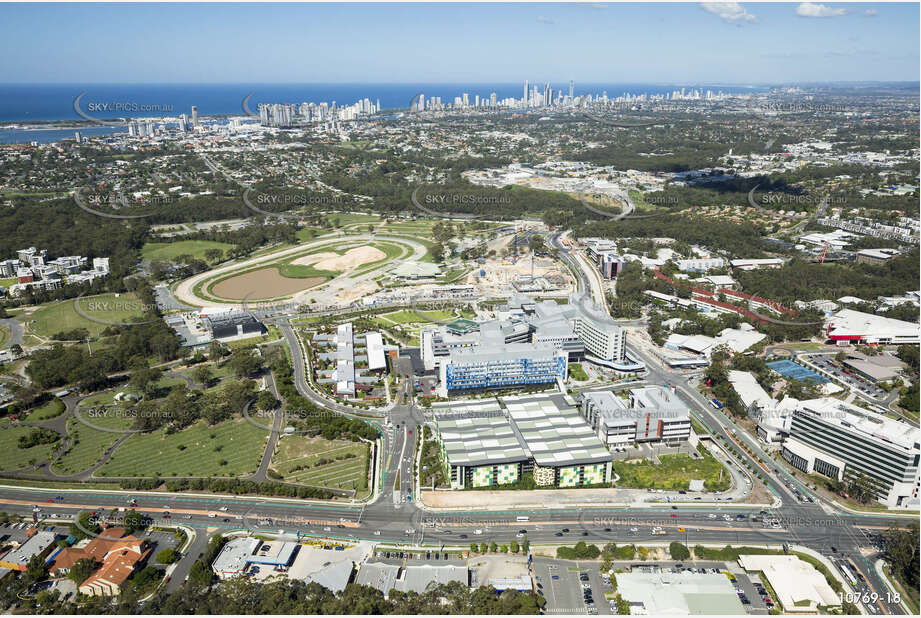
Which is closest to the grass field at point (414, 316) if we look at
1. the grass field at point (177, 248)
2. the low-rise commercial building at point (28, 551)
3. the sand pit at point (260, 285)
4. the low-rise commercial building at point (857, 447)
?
the sand pit at point (260, 285)

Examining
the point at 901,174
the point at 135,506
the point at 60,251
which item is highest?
the point at 901,174

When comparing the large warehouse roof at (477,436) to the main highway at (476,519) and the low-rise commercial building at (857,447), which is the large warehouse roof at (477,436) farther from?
the low-rise commercial building at (857,447)

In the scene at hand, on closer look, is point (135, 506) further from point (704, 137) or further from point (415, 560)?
point (704, 137)

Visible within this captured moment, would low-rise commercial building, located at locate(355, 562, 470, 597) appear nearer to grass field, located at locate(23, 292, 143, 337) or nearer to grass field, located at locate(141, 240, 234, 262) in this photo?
grass field, located at locate(23, 292, 143, 337)

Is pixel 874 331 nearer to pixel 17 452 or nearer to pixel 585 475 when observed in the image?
pixel 585 475

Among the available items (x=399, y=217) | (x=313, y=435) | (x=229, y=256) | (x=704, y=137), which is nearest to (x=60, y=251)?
(x=229, y=256)

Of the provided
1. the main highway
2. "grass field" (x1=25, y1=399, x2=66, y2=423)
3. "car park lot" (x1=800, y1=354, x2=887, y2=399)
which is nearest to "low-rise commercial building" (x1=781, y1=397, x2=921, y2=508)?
the main highway

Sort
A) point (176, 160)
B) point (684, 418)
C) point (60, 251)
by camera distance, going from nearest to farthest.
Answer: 1. point (684, 418)
2. point (60, 251)
3. point (176, 160)
